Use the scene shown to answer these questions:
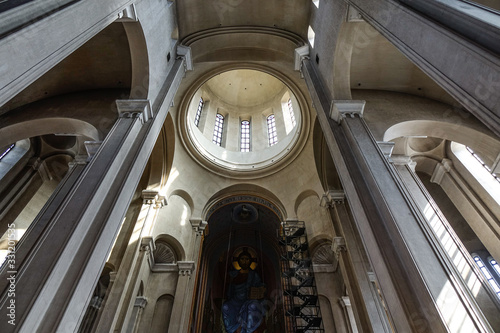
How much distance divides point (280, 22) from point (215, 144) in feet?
24.4

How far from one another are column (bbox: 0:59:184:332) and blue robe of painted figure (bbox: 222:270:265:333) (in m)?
11.7

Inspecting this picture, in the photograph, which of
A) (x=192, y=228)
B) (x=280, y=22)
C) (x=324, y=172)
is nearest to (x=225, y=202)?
(x=192, y=228)

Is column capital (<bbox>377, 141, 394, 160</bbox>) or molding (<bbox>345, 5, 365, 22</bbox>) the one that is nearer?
molding (<bbox>345, 5, 365, 22</bbox>)

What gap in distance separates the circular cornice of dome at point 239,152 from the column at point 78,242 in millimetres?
7120

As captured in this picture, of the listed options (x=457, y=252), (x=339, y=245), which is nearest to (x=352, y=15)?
(x=457, y=252)

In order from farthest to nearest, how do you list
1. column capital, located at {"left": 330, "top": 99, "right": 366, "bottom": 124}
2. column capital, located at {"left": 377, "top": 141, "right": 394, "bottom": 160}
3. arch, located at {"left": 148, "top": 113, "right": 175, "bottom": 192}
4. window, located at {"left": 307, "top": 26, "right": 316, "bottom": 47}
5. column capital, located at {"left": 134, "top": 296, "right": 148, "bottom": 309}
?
arch, located at {"left": 148, "top": 113, "right": 175, "bottom": 192} → column capital, located at {"left": 134, "top": 296, "right": 148, "bottom": 309} → window, located at {"left": 307, "top": 26, "right": 316, "bottom": 47} → column capital, located at {"left": 330, "top": 99, "right": 366, "bottom": 124} → column capital, located at {"left": 377, "top": 141, "right": 394, "bottom": 160}

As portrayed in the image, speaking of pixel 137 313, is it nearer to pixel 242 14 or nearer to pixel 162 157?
pixel 162 157

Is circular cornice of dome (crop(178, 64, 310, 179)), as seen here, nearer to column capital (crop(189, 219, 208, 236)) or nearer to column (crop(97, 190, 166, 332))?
column capital (crop(189, 219, 208, 236))

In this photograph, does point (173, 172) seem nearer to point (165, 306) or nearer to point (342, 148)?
point (165, 306)

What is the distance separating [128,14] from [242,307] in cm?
1406

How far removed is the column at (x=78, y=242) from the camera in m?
3.00

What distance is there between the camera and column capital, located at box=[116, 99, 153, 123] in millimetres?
5598

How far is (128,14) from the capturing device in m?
4.95

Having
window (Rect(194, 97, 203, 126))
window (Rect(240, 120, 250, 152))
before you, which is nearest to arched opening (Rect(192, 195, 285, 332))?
window (Rect(240, 120, 250, 152))
